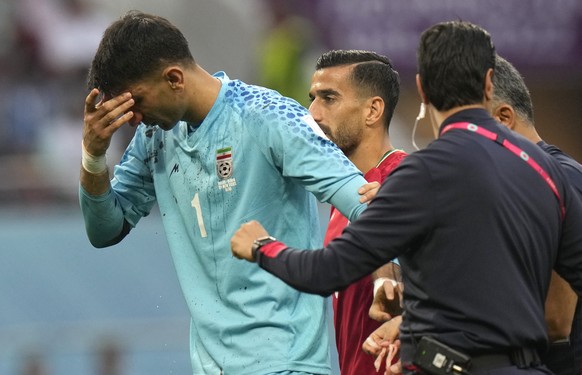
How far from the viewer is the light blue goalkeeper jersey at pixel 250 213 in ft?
15.2

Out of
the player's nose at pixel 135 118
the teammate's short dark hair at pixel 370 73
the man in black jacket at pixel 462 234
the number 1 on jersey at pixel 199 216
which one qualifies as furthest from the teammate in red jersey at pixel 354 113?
the man in black jacket at pixel 462 234

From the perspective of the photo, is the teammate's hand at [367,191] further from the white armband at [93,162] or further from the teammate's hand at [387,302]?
the white armband at [93,162]

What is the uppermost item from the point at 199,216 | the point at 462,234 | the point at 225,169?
the point at 462,234

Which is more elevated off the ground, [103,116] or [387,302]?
[103,116]

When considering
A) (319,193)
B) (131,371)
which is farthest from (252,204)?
(131,371)

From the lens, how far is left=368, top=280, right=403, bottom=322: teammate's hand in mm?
4559

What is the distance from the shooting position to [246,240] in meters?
4.16

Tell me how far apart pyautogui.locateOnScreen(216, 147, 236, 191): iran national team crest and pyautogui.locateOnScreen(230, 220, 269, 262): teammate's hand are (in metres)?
0.56

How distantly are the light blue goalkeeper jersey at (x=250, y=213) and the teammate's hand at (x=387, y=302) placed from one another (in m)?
0.25

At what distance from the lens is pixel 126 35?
4.70 meters

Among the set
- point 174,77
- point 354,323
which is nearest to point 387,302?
point 354,323

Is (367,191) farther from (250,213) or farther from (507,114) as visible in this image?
(507,114)

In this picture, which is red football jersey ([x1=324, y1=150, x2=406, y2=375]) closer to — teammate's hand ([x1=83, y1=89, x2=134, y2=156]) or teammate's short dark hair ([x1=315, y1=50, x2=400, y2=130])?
teammate's short dark hair ([x1=315, y1=50, x2=400, y2=130])

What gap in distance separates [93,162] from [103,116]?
272 mm
